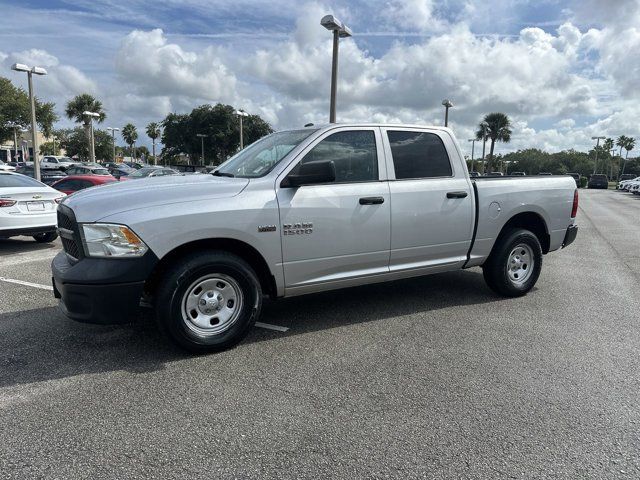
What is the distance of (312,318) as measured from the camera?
5.04 metres

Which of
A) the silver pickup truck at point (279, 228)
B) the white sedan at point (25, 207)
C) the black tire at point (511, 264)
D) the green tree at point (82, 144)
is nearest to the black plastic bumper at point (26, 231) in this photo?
the white sedan at point (25, 207)

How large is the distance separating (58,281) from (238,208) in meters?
1.52

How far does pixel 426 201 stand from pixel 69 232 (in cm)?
328

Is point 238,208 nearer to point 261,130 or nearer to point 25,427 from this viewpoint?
point 25,427

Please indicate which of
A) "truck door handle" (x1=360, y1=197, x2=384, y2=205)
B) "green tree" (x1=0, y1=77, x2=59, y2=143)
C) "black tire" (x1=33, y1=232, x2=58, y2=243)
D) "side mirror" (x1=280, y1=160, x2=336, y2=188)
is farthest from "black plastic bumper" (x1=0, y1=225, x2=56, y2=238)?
"green tree" (x1=0, y1=77, x2=59, y2=143)

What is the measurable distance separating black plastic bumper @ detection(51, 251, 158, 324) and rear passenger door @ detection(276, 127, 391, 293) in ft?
3.96

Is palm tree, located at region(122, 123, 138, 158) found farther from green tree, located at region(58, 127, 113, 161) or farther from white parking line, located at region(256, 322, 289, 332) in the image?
white parking line, located at region(256, 322, 289, 332)

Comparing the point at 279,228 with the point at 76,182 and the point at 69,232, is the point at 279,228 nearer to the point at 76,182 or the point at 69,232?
the point at 69,232

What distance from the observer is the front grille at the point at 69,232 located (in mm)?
3766

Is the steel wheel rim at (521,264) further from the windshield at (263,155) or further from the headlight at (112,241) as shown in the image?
the headlight at (112,241)

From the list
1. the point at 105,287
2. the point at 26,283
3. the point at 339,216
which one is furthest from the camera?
the point at 26,283

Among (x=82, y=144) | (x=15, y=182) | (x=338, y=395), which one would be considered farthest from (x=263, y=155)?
(x=82, y=144)

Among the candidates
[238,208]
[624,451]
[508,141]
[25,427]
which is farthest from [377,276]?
[508,141]

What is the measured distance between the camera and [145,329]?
4.64 meters
